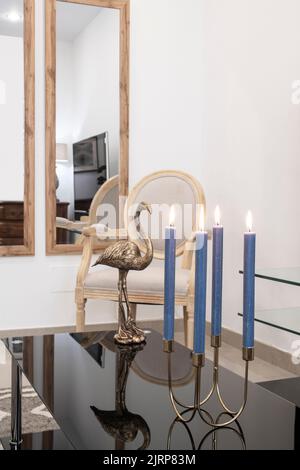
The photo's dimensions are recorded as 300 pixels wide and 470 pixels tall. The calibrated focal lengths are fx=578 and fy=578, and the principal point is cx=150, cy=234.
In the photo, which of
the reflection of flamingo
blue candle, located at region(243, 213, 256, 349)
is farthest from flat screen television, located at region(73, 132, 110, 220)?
blue candle, located at region(243, 213, 256, 349)

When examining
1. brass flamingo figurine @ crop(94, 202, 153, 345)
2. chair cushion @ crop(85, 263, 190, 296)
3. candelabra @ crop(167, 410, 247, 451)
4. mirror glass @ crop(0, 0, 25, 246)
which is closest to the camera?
candelabra @ crop(167, 410, 247, 451)

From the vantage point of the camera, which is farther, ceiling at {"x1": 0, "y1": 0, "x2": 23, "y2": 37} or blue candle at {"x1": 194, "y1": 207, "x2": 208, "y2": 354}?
ceiling at {"x1": 0, "y1": 0, "x2": 23, "y2": 37}

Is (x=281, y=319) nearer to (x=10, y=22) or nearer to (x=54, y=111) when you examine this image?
(x=54, y=111)

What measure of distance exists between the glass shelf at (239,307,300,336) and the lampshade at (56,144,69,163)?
1.62 m

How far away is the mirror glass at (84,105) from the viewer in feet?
11.4

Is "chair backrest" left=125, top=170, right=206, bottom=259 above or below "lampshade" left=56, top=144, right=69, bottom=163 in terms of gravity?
below

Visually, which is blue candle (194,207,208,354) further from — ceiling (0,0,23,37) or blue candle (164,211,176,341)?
ceiling (0,0,23,37)

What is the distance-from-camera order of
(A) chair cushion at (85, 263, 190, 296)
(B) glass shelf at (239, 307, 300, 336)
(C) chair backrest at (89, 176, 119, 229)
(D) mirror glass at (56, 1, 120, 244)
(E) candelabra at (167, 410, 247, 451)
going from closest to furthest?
(E) candelabra at (167, 410, 247, 451), (B) glass shelf at (239, 307, 300, 336), (A) chair cushion at (85, 263, 190, 296), (D) mirror glass at (56, 1, 120, 244), (C) chair backrest at (89, 176, 119, 229)

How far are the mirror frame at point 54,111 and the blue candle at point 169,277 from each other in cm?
251

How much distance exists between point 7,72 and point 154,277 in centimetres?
150

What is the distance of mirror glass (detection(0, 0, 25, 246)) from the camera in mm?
3348
